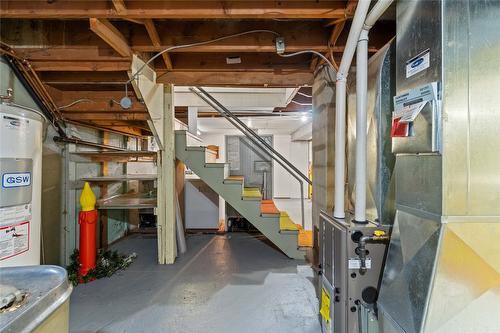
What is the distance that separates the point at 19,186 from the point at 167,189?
132 centimetres

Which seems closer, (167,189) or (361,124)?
(361,124)

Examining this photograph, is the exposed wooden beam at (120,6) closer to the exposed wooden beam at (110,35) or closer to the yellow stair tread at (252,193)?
the exposed wooden beam at (110,35)

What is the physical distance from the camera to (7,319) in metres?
0.58

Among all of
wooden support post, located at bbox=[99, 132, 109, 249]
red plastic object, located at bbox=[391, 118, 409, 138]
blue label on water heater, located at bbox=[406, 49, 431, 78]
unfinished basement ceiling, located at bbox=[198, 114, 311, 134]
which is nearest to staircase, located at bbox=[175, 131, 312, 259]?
wooden support post, located at bbox=[99, 132, 109, 249]

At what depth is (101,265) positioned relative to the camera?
2.45 meters

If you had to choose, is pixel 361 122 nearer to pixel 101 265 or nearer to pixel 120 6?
pixel 120 6

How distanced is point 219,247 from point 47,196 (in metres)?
2.03

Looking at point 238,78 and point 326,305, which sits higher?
point 238,78

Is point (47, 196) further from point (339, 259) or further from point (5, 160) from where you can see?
point (339, 259)

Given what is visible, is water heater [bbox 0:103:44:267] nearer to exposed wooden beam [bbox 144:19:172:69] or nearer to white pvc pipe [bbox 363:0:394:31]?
exposed wooden beam [bbox 144:19:172:69]

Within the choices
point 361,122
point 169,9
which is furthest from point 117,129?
point 361,122

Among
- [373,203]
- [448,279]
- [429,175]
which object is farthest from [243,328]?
[429,175]

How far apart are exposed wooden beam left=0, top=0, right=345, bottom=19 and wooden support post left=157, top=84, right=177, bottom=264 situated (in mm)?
1241

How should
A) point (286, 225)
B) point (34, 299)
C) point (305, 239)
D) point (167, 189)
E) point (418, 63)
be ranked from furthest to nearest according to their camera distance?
point (305, 239), point (286, 225), point (167, 189), point (418, 63), point (34, 299)
